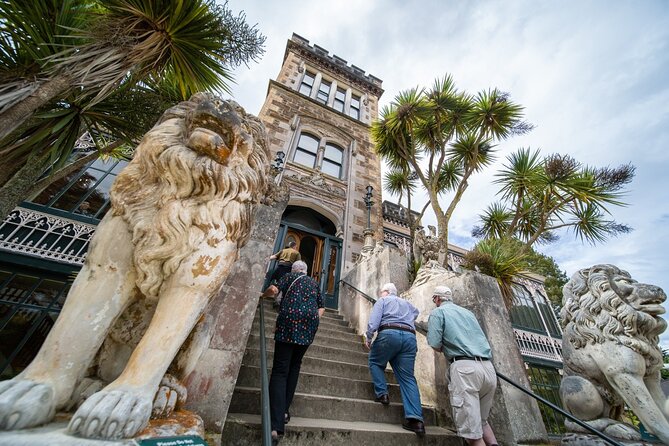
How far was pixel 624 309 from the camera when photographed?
2393 mm

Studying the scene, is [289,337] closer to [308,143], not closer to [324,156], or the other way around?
[324,156]

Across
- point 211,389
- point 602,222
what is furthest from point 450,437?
point 602,222

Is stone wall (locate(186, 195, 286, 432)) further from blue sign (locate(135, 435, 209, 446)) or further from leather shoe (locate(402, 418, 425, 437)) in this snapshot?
leather shoe (locate(402, 418, 425, 437))

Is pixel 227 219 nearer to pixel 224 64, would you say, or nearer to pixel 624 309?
pixel 224 64

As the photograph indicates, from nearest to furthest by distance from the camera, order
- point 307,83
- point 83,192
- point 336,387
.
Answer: point 336,387, point 83,192, point 307,83

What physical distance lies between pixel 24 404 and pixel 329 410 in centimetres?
223

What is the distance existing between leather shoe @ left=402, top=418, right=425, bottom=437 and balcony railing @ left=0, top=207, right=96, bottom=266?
494 cm

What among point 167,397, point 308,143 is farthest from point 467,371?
point 308,143

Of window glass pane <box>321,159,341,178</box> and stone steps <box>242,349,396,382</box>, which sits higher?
window glass pane <box>321,159,341,178</box>

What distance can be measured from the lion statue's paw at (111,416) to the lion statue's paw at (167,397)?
0.16 metres

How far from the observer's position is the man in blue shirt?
252 centimetres

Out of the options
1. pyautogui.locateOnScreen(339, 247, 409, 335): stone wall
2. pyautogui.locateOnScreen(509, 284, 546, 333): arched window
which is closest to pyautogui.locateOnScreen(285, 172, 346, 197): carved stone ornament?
pyautogui.locateOnScreen(339, 247, 409, 335): stone wall

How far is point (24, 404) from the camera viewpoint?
0.80m

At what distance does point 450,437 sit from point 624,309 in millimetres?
1937
